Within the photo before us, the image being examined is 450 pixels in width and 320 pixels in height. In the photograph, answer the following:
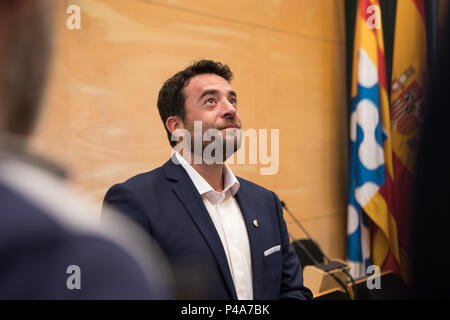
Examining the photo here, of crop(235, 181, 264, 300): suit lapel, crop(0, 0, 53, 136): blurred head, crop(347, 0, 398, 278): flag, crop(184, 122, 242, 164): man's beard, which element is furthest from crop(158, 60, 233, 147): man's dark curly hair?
crop(347, 0, 398, 278): flag

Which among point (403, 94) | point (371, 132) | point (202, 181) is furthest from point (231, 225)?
point (403, 94)

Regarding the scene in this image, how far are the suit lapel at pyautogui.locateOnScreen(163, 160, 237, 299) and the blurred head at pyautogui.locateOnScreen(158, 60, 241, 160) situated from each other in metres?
0.19

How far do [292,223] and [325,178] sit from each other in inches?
25.7

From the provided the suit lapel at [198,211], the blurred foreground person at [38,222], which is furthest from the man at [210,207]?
the blurred foreground person at [38,222]

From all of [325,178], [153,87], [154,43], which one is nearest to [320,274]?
[325,178]

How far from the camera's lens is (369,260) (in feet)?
9.56

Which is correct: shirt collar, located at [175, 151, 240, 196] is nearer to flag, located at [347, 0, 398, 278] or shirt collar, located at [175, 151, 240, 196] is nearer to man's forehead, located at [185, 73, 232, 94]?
man's forehead, located at [185, 73, 232, 94]

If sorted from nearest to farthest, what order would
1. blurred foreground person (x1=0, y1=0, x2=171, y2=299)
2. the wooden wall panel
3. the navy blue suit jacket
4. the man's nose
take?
blurred foreground person (x1=0, y1=0, x2=171, y2=299)
the navy blue suit jacket
the man's nose
the wooden wall panel

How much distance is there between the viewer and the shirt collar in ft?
4.59

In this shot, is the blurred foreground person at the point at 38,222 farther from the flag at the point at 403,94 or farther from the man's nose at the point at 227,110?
the flag at the point at 403,94

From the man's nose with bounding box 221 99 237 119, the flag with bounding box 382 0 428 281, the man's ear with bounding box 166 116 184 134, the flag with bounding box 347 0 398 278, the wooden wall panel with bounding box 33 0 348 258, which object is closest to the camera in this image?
the man's nose with bounding box 221 99 237 119

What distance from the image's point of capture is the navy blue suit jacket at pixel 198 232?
1.22m

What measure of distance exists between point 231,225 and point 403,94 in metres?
2.27

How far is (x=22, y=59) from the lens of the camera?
0.26 meters
